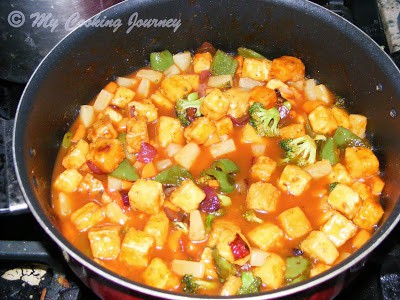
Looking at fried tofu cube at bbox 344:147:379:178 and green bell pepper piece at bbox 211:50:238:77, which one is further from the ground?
green bell pepper piece at bbox 211:50:238:77

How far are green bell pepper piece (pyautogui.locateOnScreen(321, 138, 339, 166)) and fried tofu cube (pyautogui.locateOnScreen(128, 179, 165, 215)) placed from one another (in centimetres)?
104

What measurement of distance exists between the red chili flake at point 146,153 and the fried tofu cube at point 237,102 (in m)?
0.57

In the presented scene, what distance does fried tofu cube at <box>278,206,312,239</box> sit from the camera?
113 inches

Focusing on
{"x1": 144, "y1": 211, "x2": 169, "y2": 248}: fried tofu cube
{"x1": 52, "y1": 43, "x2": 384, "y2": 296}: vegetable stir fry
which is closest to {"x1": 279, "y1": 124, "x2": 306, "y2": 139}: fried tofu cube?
{"x1": 52, "y1": 43, "x2": 384, "y2": 296}: vegetable stir fry

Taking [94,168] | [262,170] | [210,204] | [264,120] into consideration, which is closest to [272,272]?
[210,204]

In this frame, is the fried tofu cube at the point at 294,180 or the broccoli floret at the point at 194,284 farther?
the fried tofu cube at the point at 294,180

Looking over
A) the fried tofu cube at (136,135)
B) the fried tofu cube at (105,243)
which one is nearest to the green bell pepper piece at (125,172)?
the fried tofu cube at (136,135)

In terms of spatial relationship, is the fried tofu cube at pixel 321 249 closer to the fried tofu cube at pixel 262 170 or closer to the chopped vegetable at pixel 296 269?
the chopped vegetable at pixel 296 269

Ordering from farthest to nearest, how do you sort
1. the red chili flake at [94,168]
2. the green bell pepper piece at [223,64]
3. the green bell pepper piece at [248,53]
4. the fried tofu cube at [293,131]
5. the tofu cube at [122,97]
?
the green bell pepper piece at [248,53] → the green bell pepper piece at [223,64] → the tofu cube at [122,97] → the fried tofu cube at [293,131] → the red chili flake at [94,168]

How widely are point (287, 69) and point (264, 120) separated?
1.54ft

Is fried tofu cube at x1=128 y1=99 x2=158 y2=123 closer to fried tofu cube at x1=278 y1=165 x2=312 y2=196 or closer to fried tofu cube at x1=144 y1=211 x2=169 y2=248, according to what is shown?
fried tofu cube at x1=144 y1=211 x2=169 y2=248

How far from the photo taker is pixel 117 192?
3.09 metres

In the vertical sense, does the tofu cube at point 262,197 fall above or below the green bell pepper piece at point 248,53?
below

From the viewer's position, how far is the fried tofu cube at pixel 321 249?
9.06 feet
